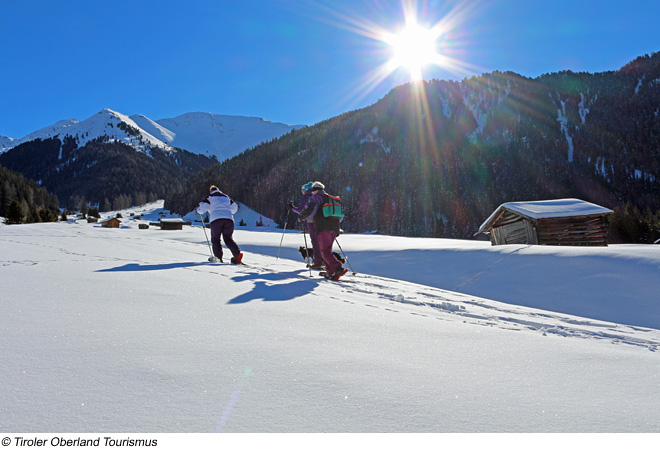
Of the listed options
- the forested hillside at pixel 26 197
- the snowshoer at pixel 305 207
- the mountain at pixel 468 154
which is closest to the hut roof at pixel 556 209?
the snowshoer at pixel 305 207

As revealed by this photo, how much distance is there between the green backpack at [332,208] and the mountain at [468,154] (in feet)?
277

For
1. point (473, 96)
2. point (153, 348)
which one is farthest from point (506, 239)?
point (473, 96)

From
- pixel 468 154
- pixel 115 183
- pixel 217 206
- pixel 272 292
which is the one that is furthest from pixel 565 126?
pixel 115 183

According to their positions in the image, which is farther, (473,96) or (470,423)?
(473,96)

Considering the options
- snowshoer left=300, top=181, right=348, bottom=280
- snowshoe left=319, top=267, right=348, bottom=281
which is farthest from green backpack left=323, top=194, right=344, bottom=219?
snowshoe left=319, top=267, right=348, bottom=281

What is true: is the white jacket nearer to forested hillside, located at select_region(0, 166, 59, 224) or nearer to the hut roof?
the hut roof

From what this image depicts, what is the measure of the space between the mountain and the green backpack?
8447 cm

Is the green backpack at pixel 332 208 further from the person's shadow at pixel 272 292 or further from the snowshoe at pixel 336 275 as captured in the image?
the person's shadow at pixel 272 292

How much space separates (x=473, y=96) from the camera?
460 ft

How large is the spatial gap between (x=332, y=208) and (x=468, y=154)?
123499 mm

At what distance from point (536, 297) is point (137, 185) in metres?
195

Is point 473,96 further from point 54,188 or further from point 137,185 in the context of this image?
point 54,188

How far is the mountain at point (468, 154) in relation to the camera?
4050 inches
